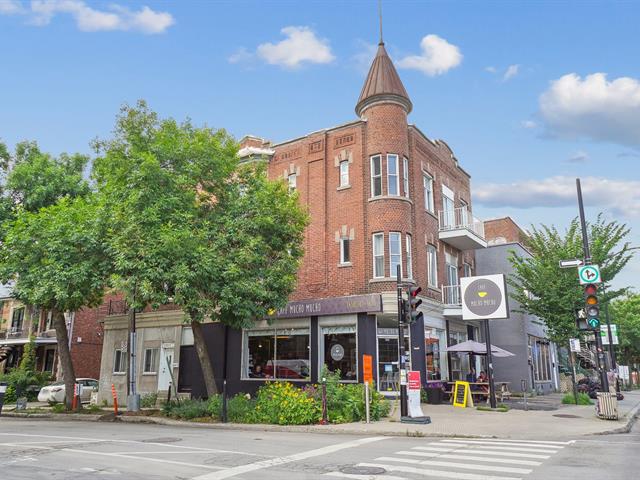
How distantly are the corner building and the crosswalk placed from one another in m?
9.20

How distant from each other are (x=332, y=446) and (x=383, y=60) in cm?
1863

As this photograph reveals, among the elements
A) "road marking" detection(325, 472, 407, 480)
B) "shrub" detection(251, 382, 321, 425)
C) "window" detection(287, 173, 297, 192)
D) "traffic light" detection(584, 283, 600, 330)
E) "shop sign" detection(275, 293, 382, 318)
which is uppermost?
"window" detection(287, 173, 297, 192)

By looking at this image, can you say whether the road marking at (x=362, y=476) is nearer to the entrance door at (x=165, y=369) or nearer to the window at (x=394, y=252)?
the window at (x=394, y=252)

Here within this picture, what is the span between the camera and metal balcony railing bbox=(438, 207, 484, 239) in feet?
87.4

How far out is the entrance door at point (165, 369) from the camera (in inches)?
1061

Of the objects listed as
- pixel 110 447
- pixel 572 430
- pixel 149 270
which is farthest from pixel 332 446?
pixel 149 270

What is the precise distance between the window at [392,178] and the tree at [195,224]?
4.66 m

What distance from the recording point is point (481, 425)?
15.3 m

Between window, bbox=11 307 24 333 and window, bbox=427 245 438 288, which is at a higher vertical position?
window, bbox=427 245 438 288

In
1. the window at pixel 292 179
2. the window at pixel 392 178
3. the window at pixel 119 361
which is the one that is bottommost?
the window at pixel 119 361

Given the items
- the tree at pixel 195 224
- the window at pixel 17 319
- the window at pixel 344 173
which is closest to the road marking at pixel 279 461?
the tree at pixel 195 224

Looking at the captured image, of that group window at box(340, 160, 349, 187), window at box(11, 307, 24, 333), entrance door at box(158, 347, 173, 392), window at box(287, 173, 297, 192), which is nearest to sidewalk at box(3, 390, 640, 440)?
entrance door at box(158, 347, 173, 392)

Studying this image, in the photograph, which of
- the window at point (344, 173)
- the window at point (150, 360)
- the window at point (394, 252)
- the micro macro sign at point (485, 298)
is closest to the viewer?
the micro macro sign at point (485, 298)

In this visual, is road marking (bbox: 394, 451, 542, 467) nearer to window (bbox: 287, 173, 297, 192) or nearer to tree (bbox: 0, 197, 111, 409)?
tree (bbox: 0, 197, 111, 409)
